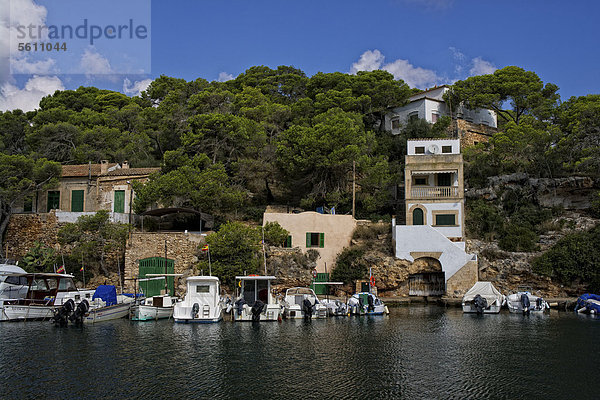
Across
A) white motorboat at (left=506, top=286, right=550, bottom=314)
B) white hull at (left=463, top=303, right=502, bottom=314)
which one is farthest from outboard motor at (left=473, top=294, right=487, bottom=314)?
white motorboat at (left=506, top=286, right=550, bottom=314)

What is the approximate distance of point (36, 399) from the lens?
1224cm

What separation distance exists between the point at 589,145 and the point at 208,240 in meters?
27.0

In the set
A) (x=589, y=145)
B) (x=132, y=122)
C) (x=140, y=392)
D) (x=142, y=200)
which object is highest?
(x=132, y=122)

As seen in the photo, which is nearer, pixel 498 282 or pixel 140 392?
pixel 140 392

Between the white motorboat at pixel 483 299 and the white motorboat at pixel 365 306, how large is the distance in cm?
503

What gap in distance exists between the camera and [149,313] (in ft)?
84.4

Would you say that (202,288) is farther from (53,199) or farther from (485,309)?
(53,199)

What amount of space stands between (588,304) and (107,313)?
84.4ft

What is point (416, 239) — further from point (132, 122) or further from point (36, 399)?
point (132, 122)

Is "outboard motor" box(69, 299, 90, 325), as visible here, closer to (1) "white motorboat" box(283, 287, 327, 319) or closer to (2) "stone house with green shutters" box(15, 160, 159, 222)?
(1) "white motorboat" box(283, 287, 327, 319)

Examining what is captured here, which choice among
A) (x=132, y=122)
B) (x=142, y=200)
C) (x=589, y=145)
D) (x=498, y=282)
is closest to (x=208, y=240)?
(x=142, y=200)

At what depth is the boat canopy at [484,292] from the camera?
95.5 ft

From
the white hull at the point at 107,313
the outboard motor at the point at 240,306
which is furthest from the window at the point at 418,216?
the white hull at the point at 107,313

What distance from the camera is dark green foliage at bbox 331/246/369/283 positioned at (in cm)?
3319
